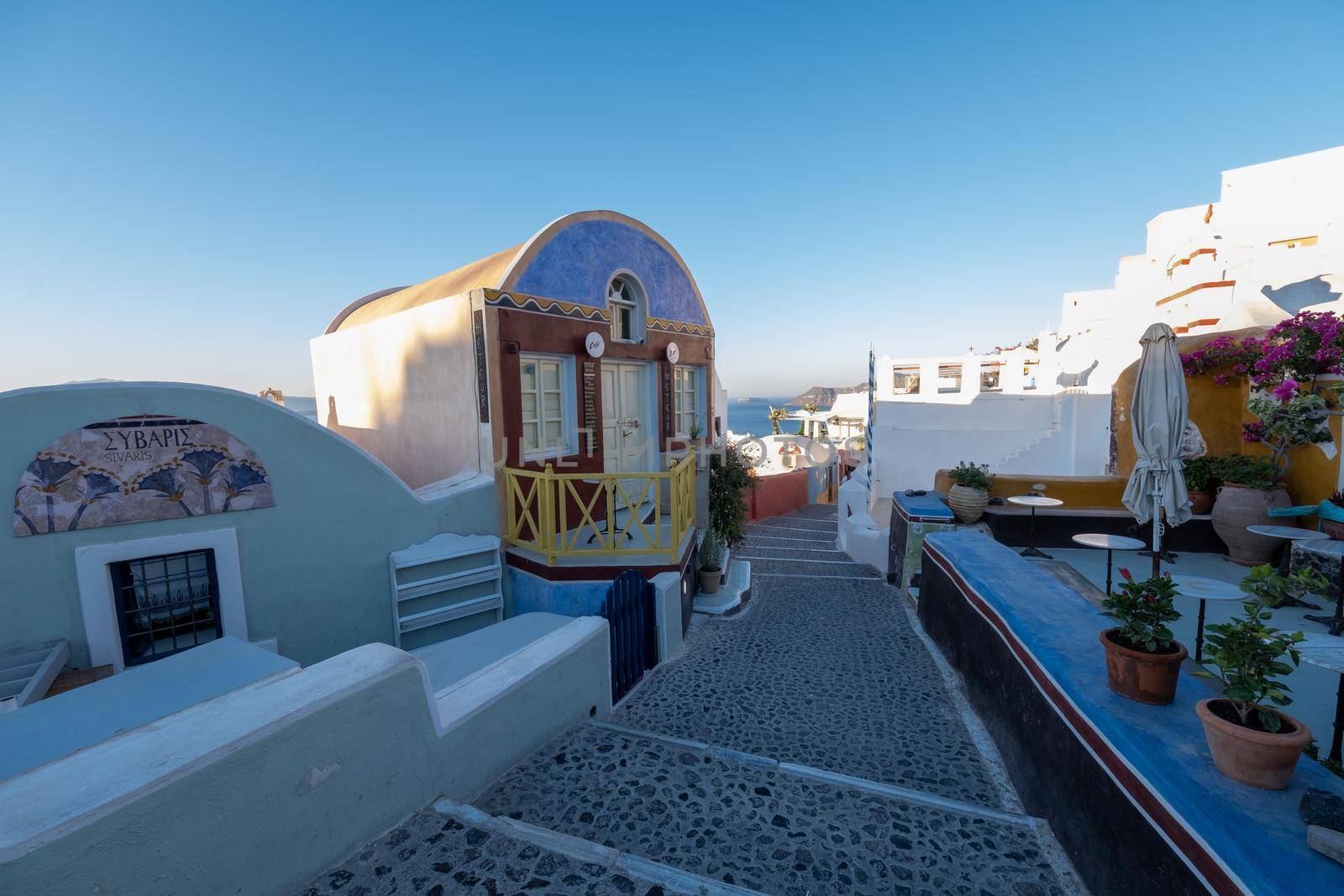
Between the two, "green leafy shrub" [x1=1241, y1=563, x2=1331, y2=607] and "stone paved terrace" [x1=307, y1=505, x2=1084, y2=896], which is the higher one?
"green leafy shrub" [x1=1241, y1=563, x2=1331, y2=607]

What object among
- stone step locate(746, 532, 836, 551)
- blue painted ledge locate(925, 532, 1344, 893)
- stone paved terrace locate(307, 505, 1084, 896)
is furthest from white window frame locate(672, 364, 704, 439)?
blue painted ledge locate(925, 532, 1344, 893)

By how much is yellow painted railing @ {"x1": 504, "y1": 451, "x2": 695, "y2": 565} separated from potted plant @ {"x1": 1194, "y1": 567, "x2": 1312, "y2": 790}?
5.36m

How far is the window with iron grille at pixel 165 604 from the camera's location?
5578mm

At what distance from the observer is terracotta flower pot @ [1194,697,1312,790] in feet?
8.39

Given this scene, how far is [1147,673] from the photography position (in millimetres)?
3348

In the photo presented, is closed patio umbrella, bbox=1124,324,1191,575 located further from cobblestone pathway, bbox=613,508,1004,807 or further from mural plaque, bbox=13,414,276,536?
mural plaque, bbox=13,414,276,536

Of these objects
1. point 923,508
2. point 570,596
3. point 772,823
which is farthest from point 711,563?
point 772,823

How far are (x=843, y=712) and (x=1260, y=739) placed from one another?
3577 mm

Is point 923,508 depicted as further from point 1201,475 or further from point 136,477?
point 136,477

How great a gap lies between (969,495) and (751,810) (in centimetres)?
724

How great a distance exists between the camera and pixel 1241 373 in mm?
8805

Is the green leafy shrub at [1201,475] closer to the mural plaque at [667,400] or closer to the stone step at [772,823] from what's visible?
the stone step at [772,823]

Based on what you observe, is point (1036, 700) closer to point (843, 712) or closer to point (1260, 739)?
point (1260, 739)

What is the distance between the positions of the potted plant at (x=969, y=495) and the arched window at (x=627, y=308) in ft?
20.9
